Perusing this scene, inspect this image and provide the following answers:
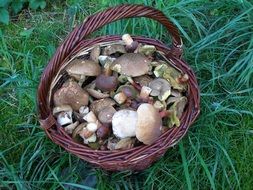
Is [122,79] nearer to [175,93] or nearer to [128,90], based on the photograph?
[128,90]

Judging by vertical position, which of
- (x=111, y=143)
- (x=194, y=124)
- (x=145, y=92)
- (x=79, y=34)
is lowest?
(x=194, y=124)

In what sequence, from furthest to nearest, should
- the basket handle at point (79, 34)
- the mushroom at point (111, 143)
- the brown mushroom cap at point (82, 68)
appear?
the brown mushroom cap at point (82, 68)
the mushroom at point (111, 143)
the basket handle at point (79, 34)

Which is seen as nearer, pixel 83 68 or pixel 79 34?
pixel 79 34

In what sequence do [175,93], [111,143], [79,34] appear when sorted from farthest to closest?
[175,93] < [111,143] < [79,34]

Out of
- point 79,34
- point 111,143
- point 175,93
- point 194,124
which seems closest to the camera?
point 79,34

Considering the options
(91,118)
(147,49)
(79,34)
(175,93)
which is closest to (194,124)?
(175,93)

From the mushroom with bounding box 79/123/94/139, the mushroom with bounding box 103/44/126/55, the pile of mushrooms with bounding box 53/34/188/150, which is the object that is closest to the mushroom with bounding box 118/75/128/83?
the pile of mushrooms with bounding box 53/34/188/150

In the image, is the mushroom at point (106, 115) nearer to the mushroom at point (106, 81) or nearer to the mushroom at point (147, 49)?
the mushroom at point (106, 81)

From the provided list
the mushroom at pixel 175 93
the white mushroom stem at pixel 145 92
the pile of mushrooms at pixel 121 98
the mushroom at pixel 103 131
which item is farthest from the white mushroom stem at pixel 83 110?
the mushroom at pixel 175 93
